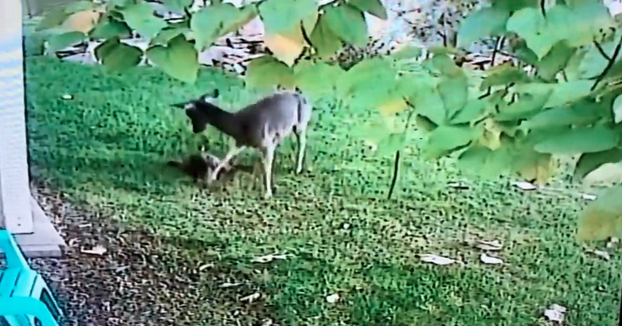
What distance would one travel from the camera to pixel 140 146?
1.87 m

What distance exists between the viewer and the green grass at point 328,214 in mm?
1863

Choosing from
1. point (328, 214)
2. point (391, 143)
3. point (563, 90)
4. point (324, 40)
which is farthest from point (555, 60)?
point (328, 214)

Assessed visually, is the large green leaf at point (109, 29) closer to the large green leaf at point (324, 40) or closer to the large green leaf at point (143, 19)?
the large green leaf at point (143, 19)

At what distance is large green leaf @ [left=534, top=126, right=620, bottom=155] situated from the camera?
184 centimetres

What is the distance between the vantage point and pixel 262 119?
187cm

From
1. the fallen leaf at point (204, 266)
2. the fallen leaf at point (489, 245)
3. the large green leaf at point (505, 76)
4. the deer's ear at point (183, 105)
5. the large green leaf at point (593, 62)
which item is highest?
the large green leaf at point (593, 62)

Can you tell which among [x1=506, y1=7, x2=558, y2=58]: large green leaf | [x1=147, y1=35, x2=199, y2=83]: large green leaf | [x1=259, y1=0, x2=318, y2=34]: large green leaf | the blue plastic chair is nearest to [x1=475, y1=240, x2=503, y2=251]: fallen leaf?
[x1=506, y1=7, x2=558, y2=58]: large green leaf

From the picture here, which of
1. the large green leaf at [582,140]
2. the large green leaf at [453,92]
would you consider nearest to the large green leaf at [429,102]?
the large green leaf at [453,92]

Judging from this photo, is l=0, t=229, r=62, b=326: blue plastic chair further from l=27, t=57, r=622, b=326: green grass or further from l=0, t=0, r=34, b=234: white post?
l=27, t=57, r=622, b=326: green grass

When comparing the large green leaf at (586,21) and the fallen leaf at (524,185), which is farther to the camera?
the fallen leaf at (524,185)

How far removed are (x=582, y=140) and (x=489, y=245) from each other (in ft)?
1.03

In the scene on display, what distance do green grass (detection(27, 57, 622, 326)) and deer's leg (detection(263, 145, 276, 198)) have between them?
0.02 metres

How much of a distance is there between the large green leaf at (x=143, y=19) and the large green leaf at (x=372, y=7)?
43cm

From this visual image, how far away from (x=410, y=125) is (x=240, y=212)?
1.42 feet
